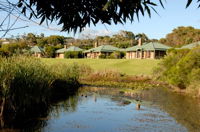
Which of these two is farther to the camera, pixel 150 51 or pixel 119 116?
pixel 150 51

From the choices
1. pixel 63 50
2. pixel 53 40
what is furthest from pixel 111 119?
pixel 53 40

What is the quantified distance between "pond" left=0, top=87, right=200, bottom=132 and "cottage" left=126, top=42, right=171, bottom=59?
28.9 m

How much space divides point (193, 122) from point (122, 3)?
8.65m

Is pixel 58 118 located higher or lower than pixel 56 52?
lower

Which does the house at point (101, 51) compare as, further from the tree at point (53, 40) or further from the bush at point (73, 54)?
the tree at point (53, 40)

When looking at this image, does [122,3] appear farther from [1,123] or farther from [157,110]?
[157,110]

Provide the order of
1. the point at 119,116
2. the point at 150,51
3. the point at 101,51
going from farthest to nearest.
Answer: the point at 101,51 < the point at 150,51 < the point at 119,116

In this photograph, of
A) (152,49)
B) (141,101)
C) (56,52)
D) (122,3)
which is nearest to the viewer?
(122,3)

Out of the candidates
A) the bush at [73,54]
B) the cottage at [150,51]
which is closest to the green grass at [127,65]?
the cottage at [150,51]

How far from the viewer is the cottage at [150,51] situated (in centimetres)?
4309

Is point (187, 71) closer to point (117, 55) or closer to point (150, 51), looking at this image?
point (150, 51)

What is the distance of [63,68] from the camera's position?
1836cm

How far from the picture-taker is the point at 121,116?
35.8 ft

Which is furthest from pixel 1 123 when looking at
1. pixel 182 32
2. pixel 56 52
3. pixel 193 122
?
pixel 182 32
